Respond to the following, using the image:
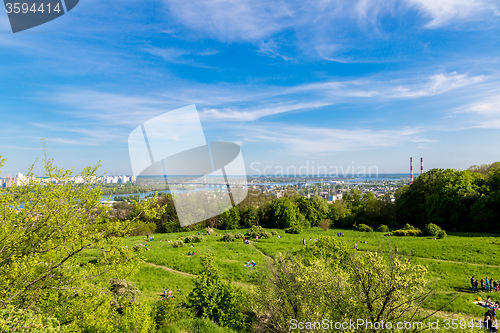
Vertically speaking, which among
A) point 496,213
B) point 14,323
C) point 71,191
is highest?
point 71,191

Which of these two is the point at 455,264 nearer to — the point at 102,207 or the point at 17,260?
the point at 102,207

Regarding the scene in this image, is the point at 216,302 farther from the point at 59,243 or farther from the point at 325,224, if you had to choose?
the point at 325,224

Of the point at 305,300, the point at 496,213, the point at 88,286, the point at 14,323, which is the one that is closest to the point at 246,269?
the point at 305,300

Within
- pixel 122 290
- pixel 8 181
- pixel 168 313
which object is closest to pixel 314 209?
pixel 122 290

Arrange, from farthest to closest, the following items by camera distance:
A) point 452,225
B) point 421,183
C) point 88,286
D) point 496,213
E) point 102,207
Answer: point 421,183 → point 452,225 → point 496,213 → point 102,207 → point 88,286

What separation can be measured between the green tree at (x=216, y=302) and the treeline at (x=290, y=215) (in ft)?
134

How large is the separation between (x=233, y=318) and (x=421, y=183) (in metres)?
55.6


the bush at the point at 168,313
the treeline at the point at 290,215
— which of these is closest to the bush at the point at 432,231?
the treeline at the point at 290,215

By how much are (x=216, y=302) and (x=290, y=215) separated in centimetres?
4333

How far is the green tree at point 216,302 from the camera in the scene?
14.0 metres

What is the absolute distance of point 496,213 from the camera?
41.2 m

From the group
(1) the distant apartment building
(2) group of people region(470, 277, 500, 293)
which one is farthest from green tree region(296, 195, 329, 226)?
(1) the distant apartment building

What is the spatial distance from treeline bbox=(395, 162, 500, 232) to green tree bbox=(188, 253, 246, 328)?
46819 mm

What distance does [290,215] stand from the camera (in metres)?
56.4
